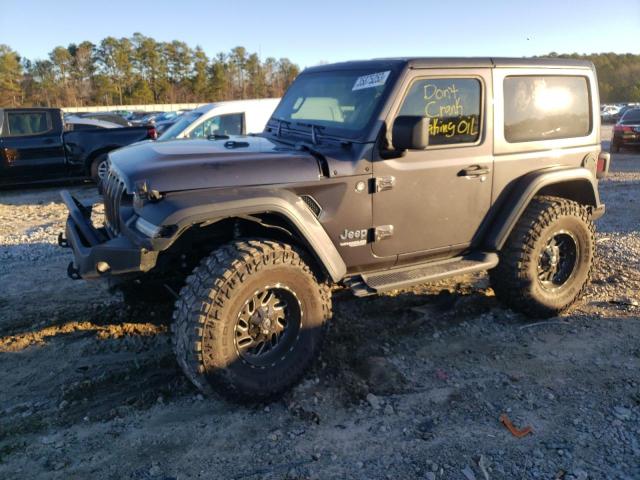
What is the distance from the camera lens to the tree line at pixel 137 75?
60.2 m

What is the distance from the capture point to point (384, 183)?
11.8 feet

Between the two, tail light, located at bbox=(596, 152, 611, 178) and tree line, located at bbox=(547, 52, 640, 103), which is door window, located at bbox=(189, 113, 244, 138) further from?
tree line, located at bbox=(547, 52, 640, 103)

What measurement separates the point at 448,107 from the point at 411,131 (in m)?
0.72

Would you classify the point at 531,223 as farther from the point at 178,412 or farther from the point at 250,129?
the point at 250,129

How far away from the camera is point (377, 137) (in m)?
3.54

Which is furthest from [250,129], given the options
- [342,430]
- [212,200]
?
[342,430]

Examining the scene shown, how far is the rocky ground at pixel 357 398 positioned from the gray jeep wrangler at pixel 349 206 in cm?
30

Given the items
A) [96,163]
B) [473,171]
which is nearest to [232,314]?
[473,171]

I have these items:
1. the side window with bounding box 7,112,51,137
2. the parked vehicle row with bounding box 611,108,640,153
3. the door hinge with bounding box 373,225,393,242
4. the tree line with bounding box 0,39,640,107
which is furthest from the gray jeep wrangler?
the tree line with bounding box 0,39,640,107

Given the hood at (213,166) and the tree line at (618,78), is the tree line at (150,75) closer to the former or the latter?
the tree line at (618,78)

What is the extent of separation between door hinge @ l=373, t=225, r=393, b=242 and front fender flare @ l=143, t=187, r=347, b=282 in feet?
1.28

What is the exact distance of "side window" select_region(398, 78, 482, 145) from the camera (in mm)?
3727

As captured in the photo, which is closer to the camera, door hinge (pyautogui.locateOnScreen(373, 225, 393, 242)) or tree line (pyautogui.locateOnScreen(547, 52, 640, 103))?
door hinge (pyautogui.locateOnScreen(373, 225, 393, 242))

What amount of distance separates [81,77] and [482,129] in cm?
7219
